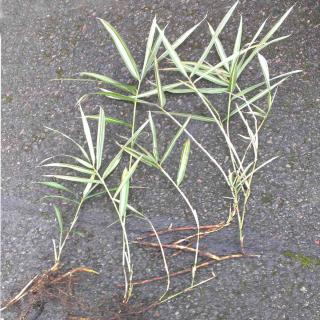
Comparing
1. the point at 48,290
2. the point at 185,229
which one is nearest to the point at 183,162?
the point at 185,229

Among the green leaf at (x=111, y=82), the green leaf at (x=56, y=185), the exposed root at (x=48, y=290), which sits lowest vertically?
the exposed root at (x=48, y=290)

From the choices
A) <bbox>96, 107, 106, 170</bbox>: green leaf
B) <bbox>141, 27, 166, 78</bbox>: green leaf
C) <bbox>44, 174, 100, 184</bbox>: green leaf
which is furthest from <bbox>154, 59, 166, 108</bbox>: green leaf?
<bbox>44, 174, 100, 184</bbox>: green leaf

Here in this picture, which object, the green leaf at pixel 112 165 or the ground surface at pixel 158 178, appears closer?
the ground surface at pixel 158 178

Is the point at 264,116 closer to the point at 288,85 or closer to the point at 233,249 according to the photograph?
the point at 288,85

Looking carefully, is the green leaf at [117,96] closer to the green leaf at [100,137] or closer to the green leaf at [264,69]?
the green leaf at [100,137]

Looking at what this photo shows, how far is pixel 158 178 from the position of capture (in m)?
1.56

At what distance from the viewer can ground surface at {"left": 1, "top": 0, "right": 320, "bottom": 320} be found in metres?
1.44

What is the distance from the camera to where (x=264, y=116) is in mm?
1516

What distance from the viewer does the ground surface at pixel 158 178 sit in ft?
4.72

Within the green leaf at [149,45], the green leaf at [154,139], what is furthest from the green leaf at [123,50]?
the green leaf at [154,139]

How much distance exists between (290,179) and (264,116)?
17cm

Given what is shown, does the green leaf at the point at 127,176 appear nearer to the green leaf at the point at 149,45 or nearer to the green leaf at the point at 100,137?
the green leaf at the point at 100,137

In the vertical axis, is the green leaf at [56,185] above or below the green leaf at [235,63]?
below

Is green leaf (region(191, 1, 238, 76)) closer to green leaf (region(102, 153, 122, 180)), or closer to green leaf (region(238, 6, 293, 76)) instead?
green leaf (region(238, 6, 293, 76))
